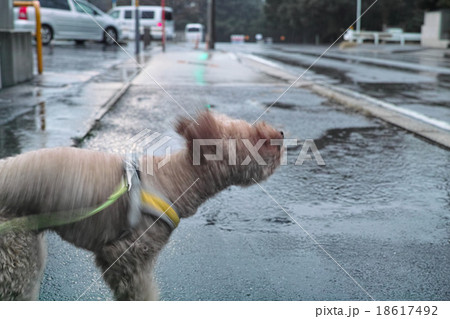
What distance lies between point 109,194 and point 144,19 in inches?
1634

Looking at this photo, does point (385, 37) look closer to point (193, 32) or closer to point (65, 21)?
point (193, 32)

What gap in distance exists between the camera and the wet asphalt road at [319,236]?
3.07 m

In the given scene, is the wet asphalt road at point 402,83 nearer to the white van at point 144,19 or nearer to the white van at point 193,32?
the white van at point 144,19

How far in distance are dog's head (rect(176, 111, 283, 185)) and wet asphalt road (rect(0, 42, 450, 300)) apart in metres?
0.13

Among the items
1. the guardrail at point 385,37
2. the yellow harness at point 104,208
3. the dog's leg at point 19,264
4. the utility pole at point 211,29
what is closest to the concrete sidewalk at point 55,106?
the dog's leg at point 19,264

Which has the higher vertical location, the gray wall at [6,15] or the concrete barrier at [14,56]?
the gray wall at [6,15]

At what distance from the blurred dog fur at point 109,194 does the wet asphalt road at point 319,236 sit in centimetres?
23

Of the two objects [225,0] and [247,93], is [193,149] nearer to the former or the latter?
[247,93]

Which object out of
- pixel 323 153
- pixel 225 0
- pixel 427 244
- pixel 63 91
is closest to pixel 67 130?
pixel 323 153

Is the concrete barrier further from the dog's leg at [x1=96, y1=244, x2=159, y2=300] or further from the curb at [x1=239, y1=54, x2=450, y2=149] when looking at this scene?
the dog's leg at [x1=96, y1=244, x2=159, y2=300]

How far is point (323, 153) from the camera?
623cm

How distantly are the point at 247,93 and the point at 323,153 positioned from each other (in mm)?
5050

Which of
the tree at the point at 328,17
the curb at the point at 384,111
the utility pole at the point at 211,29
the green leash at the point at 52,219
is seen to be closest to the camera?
the green leash at the point at 52,219

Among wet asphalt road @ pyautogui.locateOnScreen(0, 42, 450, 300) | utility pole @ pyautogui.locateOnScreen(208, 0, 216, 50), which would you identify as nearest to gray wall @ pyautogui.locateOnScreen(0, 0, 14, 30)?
wet asphalt road @ pyautogui.locateOnScreen(0, 42, 450, 300)
